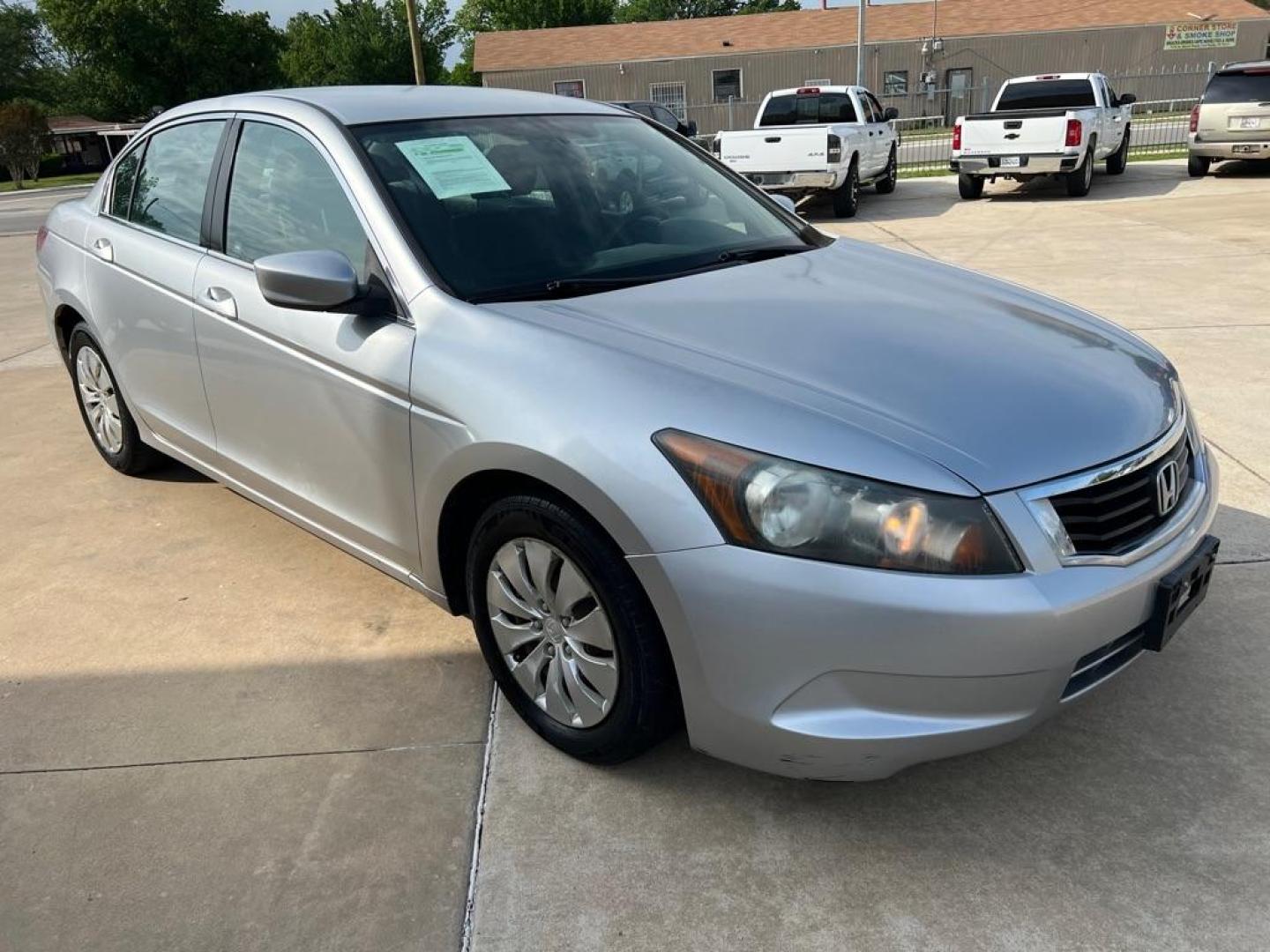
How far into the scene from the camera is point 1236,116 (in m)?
15.4

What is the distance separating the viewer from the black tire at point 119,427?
4.53 m

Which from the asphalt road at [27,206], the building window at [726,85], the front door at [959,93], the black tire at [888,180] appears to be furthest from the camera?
the building window at [726,85]

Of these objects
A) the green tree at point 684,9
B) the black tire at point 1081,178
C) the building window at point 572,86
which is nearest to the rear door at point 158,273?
the black tire at point 1081,178

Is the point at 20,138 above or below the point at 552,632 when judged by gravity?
above

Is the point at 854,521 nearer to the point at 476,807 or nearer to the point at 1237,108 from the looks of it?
the point at 476,807

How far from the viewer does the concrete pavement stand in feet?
7.33

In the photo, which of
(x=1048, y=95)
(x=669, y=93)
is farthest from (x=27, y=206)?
(x=1048, y=95)

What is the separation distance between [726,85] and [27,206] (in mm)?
25531

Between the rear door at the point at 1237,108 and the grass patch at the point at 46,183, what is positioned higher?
the rear door at the point at 1237,108

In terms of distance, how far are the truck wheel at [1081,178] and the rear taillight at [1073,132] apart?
0.54 metres

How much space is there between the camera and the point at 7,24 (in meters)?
61.9

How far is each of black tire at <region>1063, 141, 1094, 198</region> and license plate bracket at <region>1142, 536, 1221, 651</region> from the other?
13586 mm

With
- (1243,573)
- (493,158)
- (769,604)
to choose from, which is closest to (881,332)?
(769,604)

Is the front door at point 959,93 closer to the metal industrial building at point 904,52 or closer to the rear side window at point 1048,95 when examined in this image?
the metal industrial building at point 904,52
